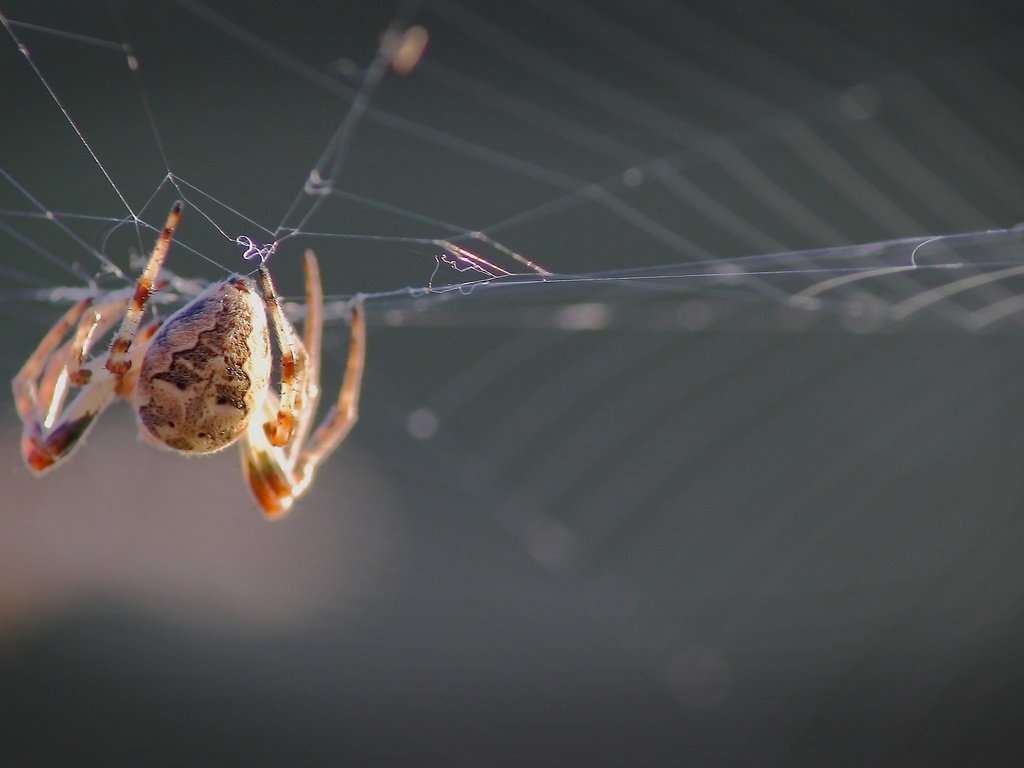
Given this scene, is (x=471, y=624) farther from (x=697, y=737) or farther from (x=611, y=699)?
(x=697, y=737)

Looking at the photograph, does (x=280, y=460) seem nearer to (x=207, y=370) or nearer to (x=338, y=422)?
(x=338, y=422)

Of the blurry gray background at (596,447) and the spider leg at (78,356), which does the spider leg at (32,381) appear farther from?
the blurry gray background at (596,447)

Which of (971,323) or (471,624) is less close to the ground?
(971,323)

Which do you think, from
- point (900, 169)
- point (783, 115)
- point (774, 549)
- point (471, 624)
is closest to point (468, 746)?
point (471, 624)

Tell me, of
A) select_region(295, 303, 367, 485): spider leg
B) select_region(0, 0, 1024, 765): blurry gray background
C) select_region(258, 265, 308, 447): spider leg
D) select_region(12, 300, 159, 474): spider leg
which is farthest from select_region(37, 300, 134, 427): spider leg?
select_region(0, 0, 1024, 765): blurry gray background

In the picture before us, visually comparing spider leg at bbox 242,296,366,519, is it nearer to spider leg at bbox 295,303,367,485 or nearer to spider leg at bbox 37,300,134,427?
spider leg at bbox 295,303,367,485

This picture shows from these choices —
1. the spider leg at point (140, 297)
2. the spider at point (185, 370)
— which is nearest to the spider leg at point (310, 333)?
the spider at point (185, 370)
